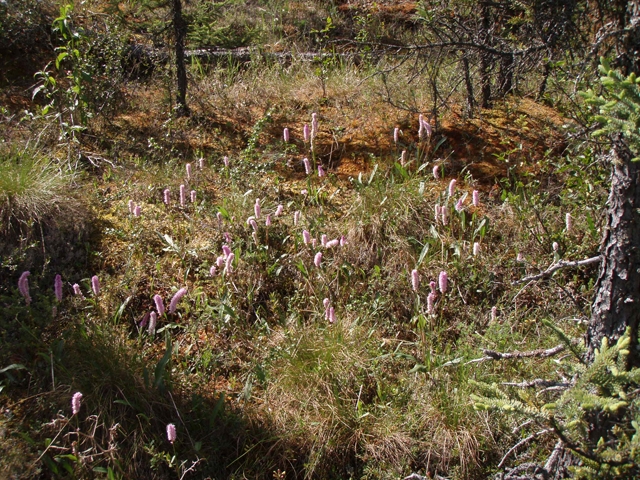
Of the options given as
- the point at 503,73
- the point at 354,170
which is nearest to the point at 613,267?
the point at 503,73

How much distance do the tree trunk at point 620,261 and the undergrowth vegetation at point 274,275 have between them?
0.35 meters

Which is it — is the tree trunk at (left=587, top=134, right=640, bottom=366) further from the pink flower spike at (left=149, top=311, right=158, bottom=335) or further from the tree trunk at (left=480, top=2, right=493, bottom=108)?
the pink flower spike at (left=149, top=311, right=158, bottom=335)

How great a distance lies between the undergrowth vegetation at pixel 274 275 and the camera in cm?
369

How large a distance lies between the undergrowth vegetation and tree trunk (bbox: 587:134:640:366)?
A: 13.9 inches

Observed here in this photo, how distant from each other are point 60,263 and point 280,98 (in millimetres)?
3274

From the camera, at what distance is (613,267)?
2857 mm

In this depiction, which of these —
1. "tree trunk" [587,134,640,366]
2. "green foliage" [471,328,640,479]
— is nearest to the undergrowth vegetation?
"green foliage" [471,328,640,479]

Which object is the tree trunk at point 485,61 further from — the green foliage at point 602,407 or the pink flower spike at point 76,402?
the pink flower spike at point 76,402

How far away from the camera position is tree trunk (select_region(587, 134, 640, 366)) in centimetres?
269

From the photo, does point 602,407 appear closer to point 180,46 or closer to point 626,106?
point 626,106

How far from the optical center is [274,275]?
4812 mm

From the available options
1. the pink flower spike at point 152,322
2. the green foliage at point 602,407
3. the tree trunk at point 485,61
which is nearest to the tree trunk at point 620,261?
the green foliage at point 602,407

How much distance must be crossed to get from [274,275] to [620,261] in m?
2.68

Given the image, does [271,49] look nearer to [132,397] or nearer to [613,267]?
[132,397]
